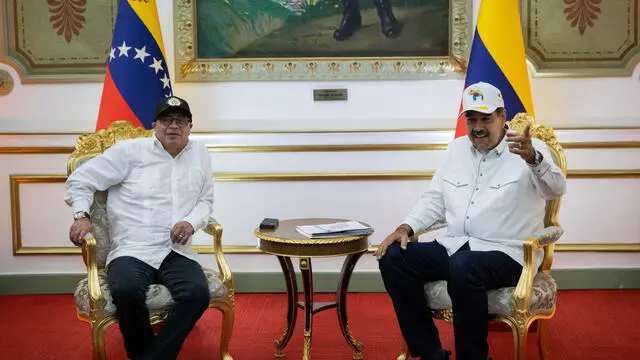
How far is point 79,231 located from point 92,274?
0.63ft

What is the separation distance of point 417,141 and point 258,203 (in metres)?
1.14

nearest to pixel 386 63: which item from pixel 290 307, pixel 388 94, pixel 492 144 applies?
pixel 388 94

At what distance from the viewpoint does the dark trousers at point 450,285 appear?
2494 mm

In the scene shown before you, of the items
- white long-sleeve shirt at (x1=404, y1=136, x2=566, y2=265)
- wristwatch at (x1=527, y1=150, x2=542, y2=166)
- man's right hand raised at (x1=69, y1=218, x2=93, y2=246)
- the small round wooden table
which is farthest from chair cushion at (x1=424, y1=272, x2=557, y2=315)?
man's right hand raised at (x1=69, y1=218, x2=93, y2=246)

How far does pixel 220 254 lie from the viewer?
3016mm

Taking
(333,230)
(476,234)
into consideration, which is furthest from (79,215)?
(476,234)

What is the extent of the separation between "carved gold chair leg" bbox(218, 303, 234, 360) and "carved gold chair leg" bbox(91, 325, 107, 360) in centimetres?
52

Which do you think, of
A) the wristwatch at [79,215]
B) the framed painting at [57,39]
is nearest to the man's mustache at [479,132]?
Answer: the wristwatch at [79,215]

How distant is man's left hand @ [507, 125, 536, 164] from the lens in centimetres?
244

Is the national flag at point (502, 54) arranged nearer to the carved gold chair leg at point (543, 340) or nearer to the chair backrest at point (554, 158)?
the chair backrest at point (554, 158)

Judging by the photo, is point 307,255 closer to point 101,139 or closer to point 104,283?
point 104,283

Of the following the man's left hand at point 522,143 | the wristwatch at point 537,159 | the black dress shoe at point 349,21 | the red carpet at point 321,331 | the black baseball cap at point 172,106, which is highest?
the black dress shoe at point 349,21

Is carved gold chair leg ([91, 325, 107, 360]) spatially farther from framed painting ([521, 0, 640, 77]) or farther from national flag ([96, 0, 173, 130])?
framed painting ([521, 0, 640, 77])

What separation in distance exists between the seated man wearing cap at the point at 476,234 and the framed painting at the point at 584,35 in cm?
148
